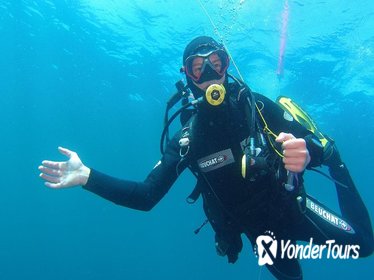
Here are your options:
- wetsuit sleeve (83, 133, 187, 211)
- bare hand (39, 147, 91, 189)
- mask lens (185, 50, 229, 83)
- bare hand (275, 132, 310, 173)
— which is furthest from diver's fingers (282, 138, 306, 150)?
bare hand (39, 147, 91, 189)

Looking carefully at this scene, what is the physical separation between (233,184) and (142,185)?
123 centimetres

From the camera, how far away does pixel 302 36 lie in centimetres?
1489

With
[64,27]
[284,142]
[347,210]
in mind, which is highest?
[64,27]

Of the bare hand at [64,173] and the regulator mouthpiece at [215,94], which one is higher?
the regulator mouthpiece at [215,94]

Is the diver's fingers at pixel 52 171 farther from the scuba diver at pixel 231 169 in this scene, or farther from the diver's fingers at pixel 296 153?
the diver's fingers at pixel 296 153

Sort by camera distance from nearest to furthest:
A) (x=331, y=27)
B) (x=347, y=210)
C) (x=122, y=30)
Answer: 1. (x=347, y=210)
2. (x=331, y=27)
3. (x=122, y=30)

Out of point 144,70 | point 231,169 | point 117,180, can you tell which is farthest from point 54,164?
point 144,70

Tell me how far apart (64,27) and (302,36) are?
14.1m

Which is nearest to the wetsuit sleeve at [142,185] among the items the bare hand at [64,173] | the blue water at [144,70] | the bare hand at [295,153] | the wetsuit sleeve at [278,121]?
the bare hand at [64,173]

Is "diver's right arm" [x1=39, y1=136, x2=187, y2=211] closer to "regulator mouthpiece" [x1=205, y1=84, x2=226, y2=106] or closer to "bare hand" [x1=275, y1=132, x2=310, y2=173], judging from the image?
"regulator mouthpiece" [x1=205, y1=84, x2=226, y2=106]

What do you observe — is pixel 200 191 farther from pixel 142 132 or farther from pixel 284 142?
pixel 142 132

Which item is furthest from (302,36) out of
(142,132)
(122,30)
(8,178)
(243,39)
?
(8,178)

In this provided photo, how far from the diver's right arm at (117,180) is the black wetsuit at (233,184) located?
0.01 meters

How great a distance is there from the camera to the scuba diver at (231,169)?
162 inches
